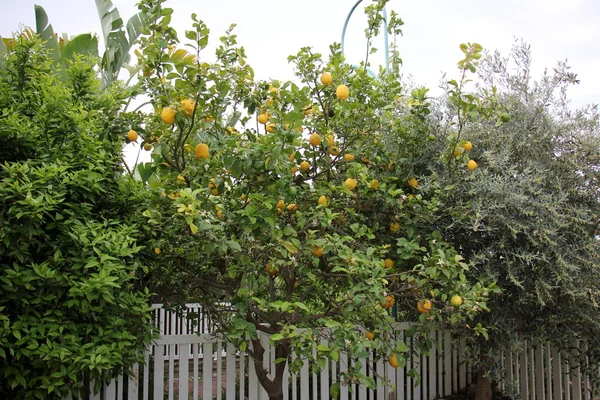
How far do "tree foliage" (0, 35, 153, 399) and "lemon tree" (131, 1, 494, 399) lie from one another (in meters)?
0.31

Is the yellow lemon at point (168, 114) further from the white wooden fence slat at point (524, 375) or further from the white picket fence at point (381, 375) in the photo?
the white wooden fence slat at point (524, 375)

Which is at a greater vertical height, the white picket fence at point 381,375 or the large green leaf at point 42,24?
A: the large green leaf at point 42,24

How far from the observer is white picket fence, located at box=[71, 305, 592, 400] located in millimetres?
3820

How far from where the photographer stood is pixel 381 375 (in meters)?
4.71

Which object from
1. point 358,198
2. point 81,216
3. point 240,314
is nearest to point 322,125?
point 358,198

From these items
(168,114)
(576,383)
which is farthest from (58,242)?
(576,383)

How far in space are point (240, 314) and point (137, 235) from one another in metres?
0.81

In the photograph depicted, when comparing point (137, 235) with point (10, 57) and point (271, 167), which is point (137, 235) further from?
point (10, 57)

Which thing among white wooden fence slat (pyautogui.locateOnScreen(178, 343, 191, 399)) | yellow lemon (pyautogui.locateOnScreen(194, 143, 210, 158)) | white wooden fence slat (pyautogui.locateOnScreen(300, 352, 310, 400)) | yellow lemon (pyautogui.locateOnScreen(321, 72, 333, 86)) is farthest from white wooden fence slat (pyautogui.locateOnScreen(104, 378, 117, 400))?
yellow lemon (pyautogui.locateOnScreen(321, 72, 333, 86))

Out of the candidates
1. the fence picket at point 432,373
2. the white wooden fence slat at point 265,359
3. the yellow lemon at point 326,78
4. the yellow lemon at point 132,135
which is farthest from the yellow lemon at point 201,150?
the fence picket at point 432,373

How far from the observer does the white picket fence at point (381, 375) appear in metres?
3.82

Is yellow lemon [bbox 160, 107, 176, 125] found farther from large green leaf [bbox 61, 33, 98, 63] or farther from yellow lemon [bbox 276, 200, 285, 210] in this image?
large green leaf [bbox 61, 33, 98, 63]

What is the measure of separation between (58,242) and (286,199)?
50.7 inches

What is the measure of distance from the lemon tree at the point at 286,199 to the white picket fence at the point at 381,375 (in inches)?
14.4
